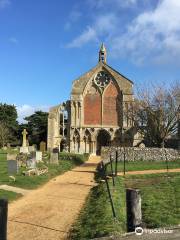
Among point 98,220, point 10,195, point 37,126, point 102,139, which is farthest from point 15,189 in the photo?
point 37,126

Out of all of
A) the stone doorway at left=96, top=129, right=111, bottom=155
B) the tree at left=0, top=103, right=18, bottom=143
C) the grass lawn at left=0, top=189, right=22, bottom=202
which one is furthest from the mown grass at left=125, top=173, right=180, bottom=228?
the tree at left=0, top=103, right=18, bottom=143

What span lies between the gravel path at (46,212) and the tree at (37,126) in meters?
62.6

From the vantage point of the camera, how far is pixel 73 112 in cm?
6825

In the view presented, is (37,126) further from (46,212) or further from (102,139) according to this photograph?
(46,212)

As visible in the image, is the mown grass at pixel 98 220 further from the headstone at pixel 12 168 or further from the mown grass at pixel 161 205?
the headstone at pixel 12 168

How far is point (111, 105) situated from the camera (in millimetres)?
69000

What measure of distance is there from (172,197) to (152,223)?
508 centimetres

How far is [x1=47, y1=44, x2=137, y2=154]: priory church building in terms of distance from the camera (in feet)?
220

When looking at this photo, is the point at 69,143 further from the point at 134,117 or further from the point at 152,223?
the point at 152,223

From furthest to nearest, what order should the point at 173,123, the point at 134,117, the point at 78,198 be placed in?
the point at 134,117
the point at 173,123
the point at 78,198

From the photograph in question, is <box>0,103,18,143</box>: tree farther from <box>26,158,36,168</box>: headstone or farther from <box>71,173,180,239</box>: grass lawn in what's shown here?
<box>71,173,180,239</box>: grass lawn

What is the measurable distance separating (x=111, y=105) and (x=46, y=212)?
56.3 m

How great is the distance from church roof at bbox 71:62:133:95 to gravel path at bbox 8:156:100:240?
49425mm

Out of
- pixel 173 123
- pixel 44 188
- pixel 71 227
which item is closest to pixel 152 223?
pixel 71 227
